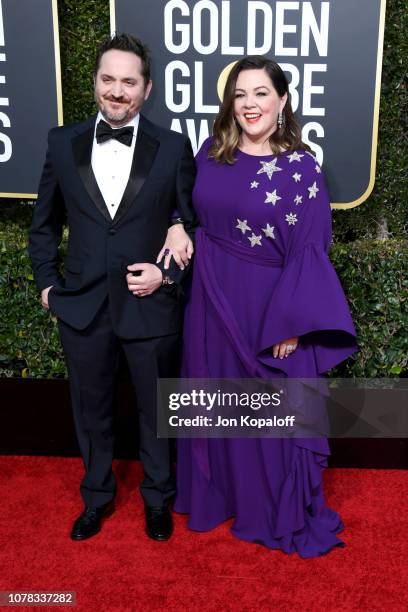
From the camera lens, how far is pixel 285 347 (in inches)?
95.8

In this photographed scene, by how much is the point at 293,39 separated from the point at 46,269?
5.67 ft

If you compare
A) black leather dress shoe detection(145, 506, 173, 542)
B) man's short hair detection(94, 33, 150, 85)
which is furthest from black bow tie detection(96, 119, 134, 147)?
black leather dress shoe detection(145, 506, 173, 542)

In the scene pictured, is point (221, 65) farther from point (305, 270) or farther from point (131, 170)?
point (305, 270)

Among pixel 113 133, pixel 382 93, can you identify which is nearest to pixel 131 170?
pixel 113 133

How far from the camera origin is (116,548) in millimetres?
2594

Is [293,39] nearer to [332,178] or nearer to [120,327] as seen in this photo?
[332,178]

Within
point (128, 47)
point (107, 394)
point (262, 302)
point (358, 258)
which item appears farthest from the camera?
point (358, 258)

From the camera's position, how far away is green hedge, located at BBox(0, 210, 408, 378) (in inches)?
123

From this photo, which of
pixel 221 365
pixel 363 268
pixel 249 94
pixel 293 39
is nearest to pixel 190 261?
pixel 221 365

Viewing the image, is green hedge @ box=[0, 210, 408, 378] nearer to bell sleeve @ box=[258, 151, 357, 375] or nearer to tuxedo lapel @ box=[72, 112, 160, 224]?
bell sleeve @ box=[258, 151, 357, 375]

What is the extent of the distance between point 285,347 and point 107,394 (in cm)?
77

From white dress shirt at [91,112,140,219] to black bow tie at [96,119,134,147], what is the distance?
4 cm

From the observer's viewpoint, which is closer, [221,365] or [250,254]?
[250,254]

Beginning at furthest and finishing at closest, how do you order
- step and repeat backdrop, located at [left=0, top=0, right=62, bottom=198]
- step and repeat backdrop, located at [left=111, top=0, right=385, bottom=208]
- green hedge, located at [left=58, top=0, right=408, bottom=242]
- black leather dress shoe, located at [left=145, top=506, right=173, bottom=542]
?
green hedge, located at [left=58, top=0, right=408, bottom=242] < step and repeat backdrop, located at [left=0, top=0, right=62, bottom=198] < step and repeat backdrop, located at [left=111, top=0, right=385, bottom=208] < black leather dress shoe, located at [left=145, top=506, right=173, bottom=542]
